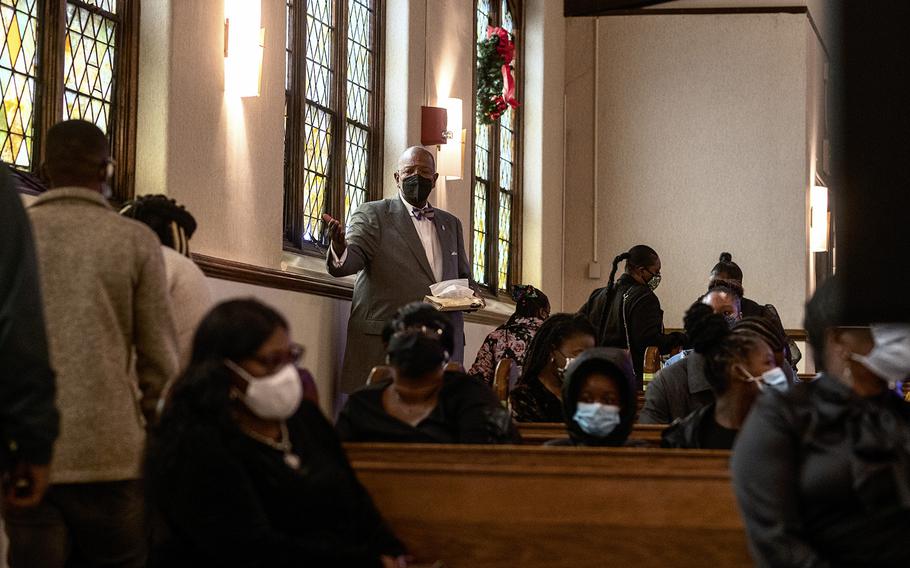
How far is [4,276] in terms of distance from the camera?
3.19 metres

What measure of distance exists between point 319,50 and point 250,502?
6346 mm


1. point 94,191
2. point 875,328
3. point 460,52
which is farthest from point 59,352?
point 460,52

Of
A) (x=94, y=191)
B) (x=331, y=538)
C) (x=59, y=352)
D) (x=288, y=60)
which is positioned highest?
(x=288, y=60)

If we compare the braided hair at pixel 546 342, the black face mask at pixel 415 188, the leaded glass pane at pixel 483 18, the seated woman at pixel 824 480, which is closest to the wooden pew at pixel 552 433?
the braided hair at pixel 546 342

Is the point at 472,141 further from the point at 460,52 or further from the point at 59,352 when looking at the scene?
the point at 59,352

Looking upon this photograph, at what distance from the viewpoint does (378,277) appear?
8727mm

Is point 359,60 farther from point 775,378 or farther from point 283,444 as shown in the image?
point 283,444

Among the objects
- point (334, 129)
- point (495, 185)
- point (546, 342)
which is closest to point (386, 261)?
point (334, 129)

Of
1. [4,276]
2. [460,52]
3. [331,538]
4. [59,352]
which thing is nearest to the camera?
[4,276]

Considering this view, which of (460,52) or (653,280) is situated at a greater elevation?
(460,52)

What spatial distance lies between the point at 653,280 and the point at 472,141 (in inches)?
133

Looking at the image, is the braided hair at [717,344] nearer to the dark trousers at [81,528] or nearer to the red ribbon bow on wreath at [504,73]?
the dark trousers at [81,528]

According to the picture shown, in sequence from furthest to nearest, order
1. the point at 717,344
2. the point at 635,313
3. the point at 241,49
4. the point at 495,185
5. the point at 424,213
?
the point at 495,185, the point at 635,313, the point at 424,213, the point at 241,49, the point at 717,344

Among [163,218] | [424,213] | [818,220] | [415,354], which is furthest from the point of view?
[818,220]
